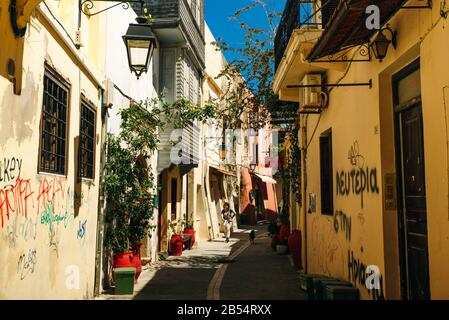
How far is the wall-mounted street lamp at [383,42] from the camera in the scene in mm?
5948

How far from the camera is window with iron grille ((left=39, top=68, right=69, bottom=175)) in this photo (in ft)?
19.7

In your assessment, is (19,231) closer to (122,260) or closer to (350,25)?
(350,25)

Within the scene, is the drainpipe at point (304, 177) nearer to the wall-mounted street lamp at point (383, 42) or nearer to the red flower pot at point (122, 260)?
the red flower pot at point (122, 260)

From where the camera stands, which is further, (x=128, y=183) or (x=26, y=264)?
(x=128, y=183)

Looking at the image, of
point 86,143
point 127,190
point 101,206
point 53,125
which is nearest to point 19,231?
point 53,125

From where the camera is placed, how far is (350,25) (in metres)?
5.81

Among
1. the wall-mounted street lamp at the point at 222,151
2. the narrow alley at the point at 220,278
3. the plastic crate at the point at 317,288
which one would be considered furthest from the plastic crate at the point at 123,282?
the wall-mounted street lamp at the point at 222,151

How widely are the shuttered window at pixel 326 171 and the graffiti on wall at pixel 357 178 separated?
3.97ft

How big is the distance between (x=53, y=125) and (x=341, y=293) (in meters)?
4.62

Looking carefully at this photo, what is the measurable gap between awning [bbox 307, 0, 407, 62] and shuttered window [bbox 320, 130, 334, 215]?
3.10 metres
